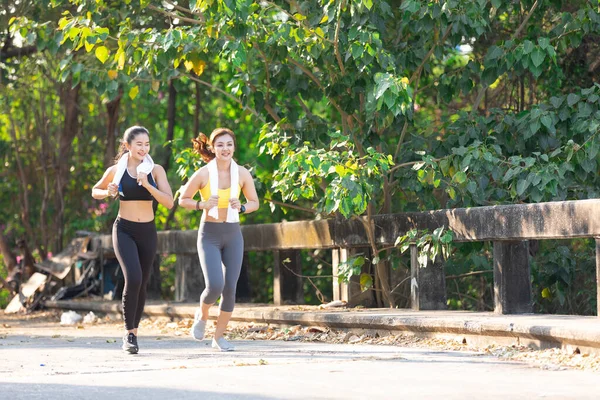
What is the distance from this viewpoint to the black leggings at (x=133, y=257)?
30.7ft

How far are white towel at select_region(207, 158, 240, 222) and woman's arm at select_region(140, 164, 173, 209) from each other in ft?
1.15

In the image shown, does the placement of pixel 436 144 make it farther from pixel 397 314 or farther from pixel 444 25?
pixel 397 314

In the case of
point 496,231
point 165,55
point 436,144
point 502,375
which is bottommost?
point 502,375

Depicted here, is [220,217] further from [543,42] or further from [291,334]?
[543,42]

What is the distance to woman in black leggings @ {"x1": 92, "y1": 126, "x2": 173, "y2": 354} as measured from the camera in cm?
935

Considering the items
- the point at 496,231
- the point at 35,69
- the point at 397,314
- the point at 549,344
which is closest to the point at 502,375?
the point at 549,344

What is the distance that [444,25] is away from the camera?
35.4 feet

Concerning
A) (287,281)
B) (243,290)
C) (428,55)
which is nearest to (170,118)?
(243,290)

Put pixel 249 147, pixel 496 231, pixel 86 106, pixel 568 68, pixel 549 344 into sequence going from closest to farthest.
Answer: pixel 549 344 → pixel 496 231 → pixel 568 68 → pixel 86 106 → pixel 249 147

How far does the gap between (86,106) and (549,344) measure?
12953 millimetres

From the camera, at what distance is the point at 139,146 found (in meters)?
9.42

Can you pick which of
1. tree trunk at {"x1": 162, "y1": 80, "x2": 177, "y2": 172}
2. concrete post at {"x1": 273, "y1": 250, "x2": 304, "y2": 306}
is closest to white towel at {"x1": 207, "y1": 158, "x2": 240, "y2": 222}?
concrete post at {"x1": 273, "y1": 250, "x2": 304, "y2": 306}

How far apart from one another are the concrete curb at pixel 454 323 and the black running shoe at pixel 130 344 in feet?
7.10

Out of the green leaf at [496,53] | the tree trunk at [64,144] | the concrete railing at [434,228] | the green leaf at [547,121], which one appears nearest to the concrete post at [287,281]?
the concrete railing at [434,228]
